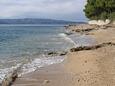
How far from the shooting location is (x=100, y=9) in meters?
106

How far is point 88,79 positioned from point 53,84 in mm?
1561

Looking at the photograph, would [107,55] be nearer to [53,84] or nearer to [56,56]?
[56,56]

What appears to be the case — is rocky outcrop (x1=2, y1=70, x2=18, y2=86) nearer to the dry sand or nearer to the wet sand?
the wet sand

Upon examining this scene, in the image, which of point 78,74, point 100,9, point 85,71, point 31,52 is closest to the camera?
point 78,74

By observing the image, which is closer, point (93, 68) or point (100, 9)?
point (93, 68)

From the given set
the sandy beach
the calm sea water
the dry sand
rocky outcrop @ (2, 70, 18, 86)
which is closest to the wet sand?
the sandy beach

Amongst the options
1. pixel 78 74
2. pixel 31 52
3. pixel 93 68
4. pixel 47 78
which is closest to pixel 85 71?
pixel 78 74

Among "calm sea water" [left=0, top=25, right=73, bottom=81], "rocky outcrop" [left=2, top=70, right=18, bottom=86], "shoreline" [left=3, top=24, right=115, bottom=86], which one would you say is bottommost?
"calm sea water" [left=0, top=25, right=73, bottom=81]

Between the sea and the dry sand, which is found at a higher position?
the dry sand

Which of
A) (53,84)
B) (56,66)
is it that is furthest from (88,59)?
(53,84)

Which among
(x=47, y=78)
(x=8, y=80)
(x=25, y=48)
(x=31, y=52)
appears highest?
(x=8, y=80)

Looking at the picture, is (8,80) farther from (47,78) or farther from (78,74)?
(78,74)

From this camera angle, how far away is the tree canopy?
96938 mm

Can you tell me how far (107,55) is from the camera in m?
23.0
